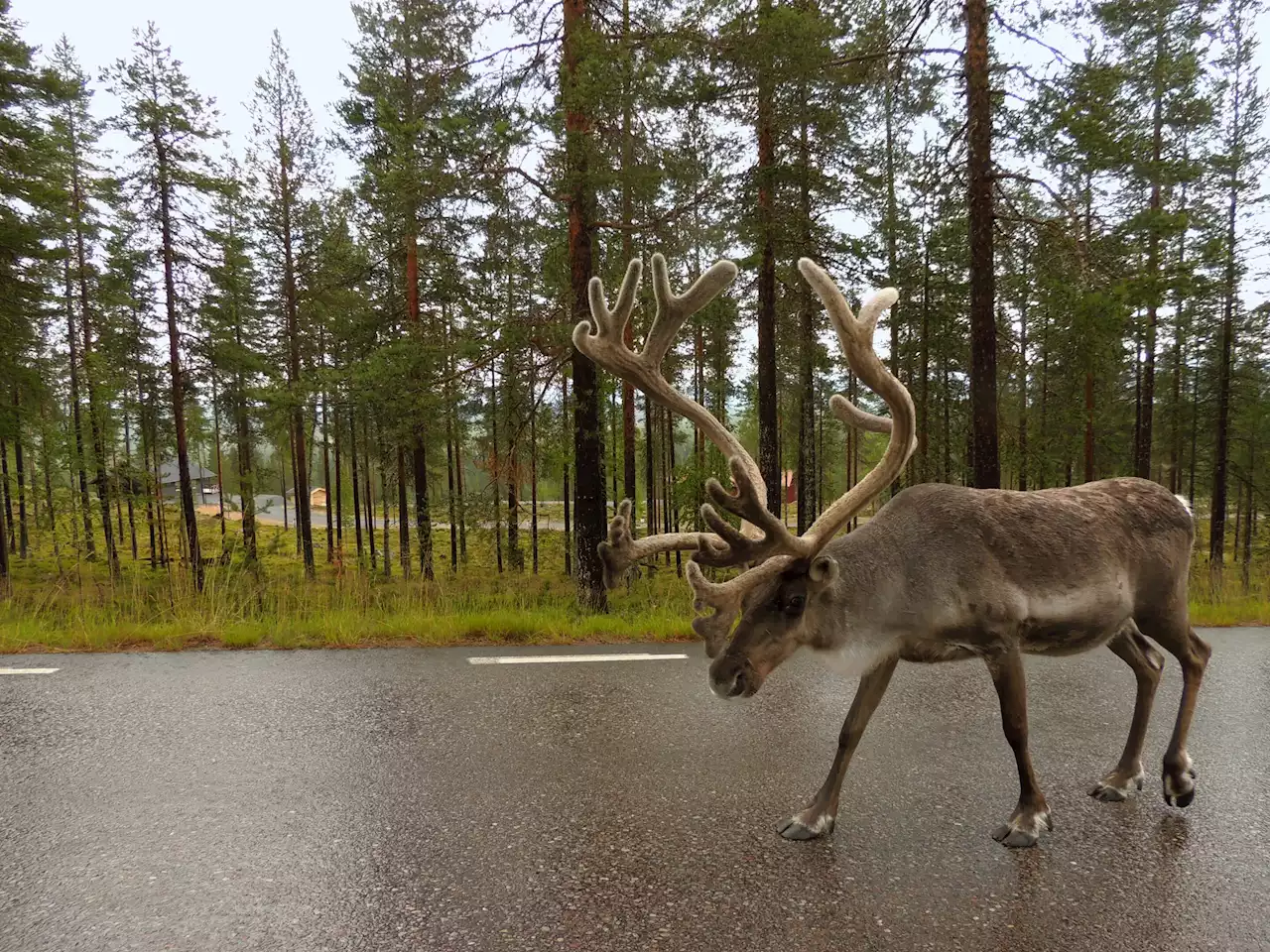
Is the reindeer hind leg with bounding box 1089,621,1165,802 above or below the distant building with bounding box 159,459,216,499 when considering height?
below

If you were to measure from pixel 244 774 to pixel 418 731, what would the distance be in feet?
2.77

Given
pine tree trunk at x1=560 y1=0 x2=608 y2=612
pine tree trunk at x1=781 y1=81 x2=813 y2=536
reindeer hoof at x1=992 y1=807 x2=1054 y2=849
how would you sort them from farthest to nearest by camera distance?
pine tree trunk at x1=781 y1=81 x2=813 y2=536, pine tree trunk at x1=560 y1=0 x2=608 y2=612, reindeer hoof at x1=992 y1=807 x2=1054 y2=849

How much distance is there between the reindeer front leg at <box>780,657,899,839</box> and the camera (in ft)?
8.64

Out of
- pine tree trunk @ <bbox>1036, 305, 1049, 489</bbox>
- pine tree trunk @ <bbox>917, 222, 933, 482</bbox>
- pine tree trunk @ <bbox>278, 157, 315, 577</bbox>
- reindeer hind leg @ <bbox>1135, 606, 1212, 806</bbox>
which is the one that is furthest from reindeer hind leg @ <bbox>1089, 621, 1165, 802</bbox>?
pine tree trunk @ <bbox>278, 157, 315, 577</bbox>

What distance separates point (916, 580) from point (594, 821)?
5.32 ft

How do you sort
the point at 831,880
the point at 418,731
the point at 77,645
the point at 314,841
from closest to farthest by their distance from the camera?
the point at 831,880
the point at 314,841
the point at 418,731
the point at 77,645

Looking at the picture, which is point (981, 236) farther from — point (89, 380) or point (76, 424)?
point (76, 424)

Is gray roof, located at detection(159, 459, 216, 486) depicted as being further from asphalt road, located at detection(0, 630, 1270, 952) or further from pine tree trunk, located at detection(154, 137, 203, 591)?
asphalt road, located at detection(0, 630, 1270, 952)

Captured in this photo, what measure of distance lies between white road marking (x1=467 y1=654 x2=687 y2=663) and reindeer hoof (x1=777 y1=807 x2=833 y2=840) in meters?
2.53

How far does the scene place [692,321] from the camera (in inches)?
591

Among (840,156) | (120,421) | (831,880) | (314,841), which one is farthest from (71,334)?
(831,880)

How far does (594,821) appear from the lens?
2.73 m

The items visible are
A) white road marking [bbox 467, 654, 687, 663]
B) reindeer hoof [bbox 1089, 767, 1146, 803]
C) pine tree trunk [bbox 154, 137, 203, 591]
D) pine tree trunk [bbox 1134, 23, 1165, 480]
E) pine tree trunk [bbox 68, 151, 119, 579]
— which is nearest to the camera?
reindeer hoof [bbox 1089, 767, 1146, 803]

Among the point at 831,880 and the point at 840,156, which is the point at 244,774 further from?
the point at 840,156
